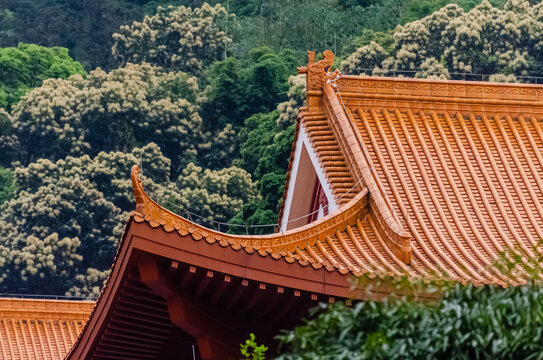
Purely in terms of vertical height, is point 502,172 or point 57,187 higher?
point 57,187

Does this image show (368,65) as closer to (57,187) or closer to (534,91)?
(57,187)

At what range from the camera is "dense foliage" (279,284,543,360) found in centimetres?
714

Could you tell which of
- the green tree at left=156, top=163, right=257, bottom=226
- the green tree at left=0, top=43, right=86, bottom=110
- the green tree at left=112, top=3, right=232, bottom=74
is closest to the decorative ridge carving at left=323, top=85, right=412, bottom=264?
the green tree at left=156, top=163, right=257, bottom=226

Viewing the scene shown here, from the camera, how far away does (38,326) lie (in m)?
21.6

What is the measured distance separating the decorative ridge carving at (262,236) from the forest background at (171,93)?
26297 millimetres

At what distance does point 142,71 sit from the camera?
198ft

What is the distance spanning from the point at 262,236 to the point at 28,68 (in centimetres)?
5478

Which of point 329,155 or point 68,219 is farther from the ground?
point 68,219

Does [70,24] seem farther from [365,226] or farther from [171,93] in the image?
[365,226]

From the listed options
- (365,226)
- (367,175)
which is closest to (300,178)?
(367,175)

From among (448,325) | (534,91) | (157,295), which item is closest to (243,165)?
(534,91)

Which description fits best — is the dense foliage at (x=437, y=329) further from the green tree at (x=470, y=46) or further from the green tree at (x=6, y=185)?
the green tree at (x=6, y=185)

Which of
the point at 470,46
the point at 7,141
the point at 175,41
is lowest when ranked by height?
the point at 7,141

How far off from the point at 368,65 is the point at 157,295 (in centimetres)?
4172
